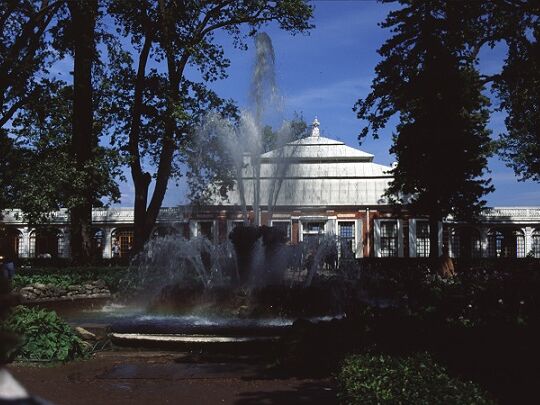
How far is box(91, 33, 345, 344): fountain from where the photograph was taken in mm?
8930

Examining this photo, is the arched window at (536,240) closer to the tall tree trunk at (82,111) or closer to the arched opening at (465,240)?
the arched opening at (465,240)

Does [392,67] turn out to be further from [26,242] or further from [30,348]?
[26,242]

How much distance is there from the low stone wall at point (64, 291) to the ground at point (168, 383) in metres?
8.76

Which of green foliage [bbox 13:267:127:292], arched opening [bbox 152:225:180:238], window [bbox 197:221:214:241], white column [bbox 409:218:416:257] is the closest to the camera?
green foliage [bbox 13:267:127:292]

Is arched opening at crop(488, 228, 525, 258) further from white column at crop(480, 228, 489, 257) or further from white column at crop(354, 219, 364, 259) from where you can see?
white column at crop(354, 219, 364, 259)

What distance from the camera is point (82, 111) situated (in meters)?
21.5

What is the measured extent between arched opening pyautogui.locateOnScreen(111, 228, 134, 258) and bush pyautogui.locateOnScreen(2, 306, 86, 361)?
3716 centimetres

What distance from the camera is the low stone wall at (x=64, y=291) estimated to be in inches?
623

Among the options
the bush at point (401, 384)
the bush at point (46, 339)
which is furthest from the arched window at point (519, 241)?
the bush at point (401, 384)

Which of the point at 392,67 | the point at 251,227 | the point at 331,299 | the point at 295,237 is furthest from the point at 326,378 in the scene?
the point at 295,237

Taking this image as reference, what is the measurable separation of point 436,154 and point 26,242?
30998 mm

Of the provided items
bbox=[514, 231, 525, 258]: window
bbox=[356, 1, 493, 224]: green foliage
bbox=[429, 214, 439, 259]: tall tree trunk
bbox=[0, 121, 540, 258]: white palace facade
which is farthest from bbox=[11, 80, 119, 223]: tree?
bbox=[514, 231, 525, 258]: window

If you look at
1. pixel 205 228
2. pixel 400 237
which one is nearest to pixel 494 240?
pixel 400 237

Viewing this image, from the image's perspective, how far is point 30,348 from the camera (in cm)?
749
